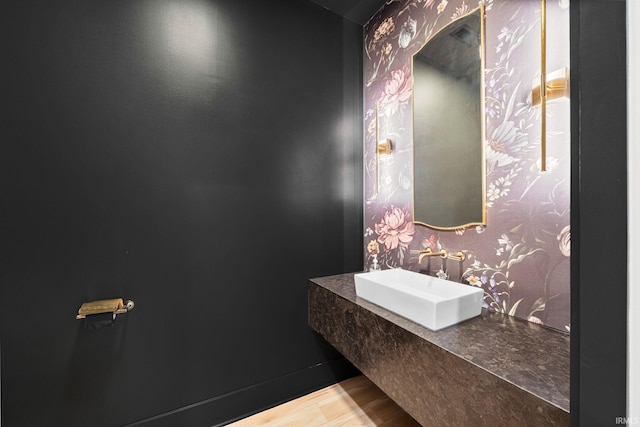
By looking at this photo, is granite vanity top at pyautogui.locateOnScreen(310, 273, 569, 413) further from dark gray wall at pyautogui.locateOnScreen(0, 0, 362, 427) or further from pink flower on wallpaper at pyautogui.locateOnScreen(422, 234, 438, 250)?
dark gray wall at pyautogui.locateOnScreen(0, 0, 362, 427)

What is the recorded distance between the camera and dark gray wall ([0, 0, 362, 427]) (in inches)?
46.8

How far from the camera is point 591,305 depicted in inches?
14.9

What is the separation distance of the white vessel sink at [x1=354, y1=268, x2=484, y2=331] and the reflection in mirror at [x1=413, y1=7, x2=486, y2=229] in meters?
0.32

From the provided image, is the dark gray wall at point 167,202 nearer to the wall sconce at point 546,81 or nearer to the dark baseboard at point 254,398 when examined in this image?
the dark baseboard at point 254,398

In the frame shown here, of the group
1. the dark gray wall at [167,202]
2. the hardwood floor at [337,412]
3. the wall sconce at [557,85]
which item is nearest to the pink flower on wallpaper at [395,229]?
the dark gray wall at [167,202]

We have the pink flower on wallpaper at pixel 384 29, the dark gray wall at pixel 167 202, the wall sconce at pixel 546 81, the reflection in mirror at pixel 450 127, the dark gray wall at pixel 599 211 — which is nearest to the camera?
the dark gray wall at pixel 599 211

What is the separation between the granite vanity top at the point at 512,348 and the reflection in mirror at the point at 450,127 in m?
0.49

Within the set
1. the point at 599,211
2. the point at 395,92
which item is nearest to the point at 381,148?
the point at 395,92

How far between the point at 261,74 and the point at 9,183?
1339 millimetres

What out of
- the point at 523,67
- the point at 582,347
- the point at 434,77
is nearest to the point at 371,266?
the point at 434,77

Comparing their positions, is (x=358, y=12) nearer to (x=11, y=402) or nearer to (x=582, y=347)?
(x=582, y=347)

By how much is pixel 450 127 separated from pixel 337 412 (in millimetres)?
1793

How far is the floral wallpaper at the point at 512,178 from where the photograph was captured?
101cm

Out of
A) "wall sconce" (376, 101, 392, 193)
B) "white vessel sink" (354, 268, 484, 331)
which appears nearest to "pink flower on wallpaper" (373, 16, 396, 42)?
"wall sconce" (376, 101, 392, 193)
